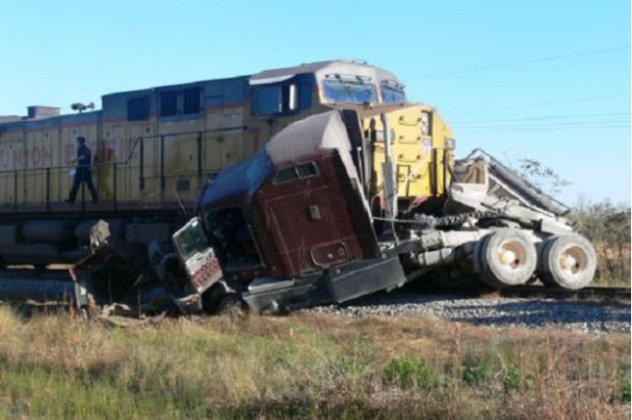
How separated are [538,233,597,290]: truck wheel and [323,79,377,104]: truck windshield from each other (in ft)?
12.8

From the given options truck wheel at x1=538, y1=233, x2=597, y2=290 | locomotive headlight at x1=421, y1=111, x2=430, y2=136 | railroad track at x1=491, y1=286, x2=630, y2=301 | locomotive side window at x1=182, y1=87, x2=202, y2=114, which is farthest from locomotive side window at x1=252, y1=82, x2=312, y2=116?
truck wheel at x1=538, y1=233, x2=597, y2=290

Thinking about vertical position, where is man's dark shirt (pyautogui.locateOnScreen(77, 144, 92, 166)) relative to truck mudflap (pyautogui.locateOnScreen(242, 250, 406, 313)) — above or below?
above

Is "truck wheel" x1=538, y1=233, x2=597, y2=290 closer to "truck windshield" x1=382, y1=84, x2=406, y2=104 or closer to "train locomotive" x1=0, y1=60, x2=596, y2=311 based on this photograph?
"train locomotive" x1=0, y1=60, x2=596, y2=311

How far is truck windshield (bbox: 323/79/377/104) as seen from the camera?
1512 cm

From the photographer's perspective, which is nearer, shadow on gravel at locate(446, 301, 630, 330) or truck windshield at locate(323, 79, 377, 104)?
shadow on gravel at locate(446, 301, 630, 330)

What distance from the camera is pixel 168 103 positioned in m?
17.7

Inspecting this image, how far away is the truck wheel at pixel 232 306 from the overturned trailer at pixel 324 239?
22mm

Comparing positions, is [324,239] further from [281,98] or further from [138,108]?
[138,108]

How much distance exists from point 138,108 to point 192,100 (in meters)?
1.60

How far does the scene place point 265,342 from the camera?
10.4 m

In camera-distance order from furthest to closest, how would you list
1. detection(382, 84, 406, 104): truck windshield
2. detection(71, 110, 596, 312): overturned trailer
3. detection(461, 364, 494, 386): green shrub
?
detection(382, 84, 406, 104): truck windshield, detection(71, 110, 596, 312): overturned trailer, detection(461, 364, 494, 386): green shrub

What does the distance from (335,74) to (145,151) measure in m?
4.72

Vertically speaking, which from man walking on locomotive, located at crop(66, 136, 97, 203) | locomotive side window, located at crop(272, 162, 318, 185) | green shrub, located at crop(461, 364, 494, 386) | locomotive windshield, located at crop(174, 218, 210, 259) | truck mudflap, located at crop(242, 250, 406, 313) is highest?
man walking on locomotive, located at crop(66, 136, 97, 203)

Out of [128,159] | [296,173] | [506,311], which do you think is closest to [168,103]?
[128,159]
